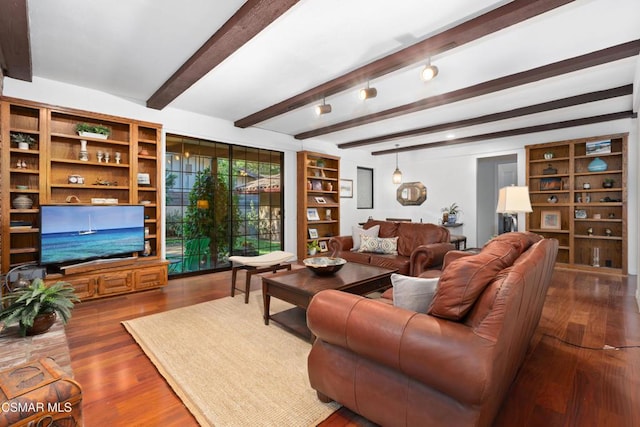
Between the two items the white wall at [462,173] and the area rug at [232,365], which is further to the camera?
the white wall at [462,173]

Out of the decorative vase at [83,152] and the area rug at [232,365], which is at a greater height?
the decorative vase at [83,152]

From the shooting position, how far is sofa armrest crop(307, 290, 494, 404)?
46.7 inches

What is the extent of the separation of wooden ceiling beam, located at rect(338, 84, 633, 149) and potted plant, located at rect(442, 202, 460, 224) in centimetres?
207

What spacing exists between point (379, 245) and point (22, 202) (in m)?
4.44

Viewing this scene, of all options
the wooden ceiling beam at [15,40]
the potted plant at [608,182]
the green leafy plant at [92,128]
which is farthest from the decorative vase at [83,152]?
the potted plant at [608,182]

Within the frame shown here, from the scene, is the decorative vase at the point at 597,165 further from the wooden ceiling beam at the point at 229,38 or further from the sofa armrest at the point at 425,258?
the wooden ceiling beam at the point at 229,38

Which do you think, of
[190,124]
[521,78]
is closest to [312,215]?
[190,124]

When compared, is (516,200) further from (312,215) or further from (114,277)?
(114,277)

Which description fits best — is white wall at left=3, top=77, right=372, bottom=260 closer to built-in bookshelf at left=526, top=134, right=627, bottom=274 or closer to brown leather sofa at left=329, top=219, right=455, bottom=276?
brown leather sofa at left=329, top=219, right=455, bottom=276

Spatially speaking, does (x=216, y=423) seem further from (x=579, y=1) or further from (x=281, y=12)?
(x=579, y=1)

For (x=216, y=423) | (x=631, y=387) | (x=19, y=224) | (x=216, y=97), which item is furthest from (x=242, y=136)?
(x=631, y=387)

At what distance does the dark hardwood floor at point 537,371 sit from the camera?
1702 mm
